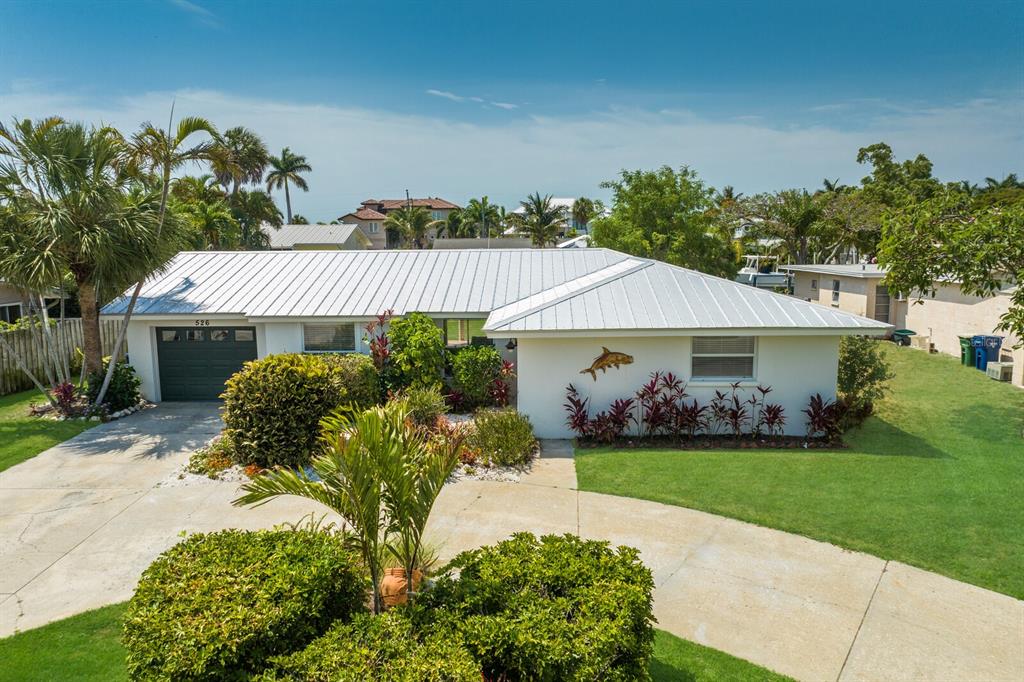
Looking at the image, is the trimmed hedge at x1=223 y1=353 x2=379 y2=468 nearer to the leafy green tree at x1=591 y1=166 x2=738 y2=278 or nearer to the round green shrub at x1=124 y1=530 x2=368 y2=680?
the round green shrub at x1=124 y1=530 x2=368 y2=680

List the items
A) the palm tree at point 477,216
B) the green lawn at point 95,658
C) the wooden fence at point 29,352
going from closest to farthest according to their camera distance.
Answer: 1. the green lawn at point 95,658
2. the wooden fence at point 29,352
3. the palm tree at point 477,216

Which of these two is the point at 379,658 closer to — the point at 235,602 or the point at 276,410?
the point at 235,602

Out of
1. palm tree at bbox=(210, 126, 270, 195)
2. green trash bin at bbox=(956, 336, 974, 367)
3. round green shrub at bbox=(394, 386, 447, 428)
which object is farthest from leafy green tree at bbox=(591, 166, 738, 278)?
palm tree at bbox=(210, 126, 270, 195)

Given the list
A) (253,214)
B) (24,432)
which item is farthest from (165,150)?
(253,214)

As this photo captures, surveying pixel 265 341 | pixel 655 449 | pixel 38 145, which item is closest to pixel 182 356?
pixel 265 341

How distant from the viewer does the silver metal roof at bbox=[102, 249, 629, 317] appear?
663 inches

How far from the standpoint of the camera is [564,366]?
1352cm

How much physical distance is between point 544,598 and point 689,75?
20.2 metres

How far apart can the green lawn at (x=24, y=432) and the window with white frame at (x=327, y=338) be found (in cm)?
531

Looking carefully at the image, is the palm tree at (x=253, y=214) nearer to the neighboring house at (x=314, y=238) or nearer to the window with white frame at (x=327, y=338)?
the neighboring house at (x=314, y=238)

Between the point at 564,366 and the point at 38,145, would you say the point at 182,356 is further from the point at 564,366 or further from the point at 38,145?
the point at 564,366

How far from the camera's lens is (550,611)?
5055 mm

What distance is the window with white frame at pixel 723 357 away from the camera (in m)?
13.6

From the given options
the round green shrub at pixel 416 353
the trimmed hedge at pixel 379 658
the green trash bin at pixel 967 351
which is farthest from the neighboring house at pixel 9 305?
the green trash bin at pixel 967 351
